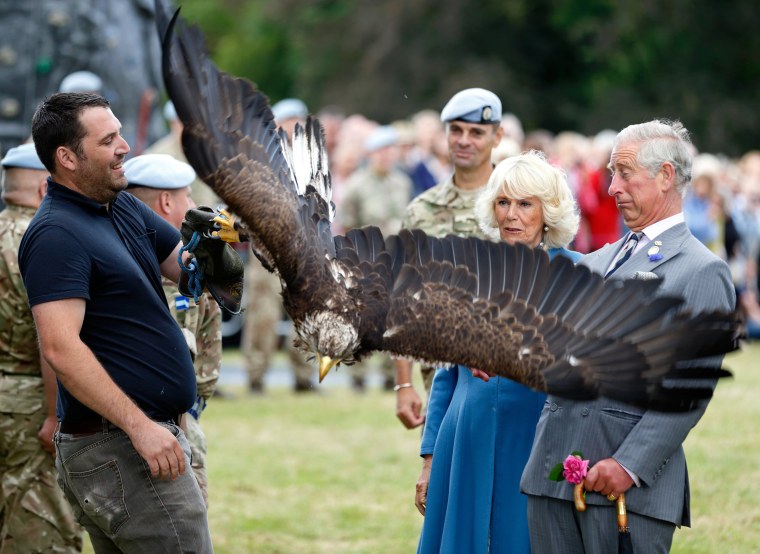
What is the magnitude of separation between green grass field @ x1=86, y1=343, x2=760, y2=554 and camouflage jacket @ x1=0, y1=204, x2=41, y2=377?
1.89 m

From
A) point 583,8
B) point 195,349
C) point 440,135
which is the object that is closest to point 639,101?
point 583,8

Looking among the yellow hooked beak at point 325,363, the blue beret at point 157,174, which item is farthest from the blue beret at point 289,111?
the yellow hooked beak at point 325,363

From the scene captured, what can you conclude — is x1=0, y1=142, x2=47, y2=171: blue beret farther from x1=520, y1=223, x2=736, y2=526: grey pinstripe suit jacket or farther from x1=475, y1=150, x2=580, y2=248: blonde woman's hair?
x1=520, y1=223, x2=736, y2=526: grey pinstripe suit jacket

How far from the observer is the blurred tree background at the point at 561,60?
95.1 feet

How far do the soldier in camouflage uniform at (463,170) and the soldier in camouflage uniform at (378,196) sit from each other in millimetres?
5493

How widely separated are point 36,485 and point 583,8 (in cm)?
2757

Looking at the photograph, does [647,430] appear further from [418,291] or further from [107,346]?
[107,346]

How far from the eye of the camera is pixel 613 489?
173 inches

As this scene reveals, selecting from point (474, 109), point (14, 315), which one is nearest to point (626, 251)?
point (474, 109)

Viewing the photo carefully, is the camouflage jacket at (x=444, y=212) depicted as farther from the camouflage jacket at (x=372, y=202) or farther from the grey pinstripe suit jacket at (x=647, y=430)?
the camouflage jacket at (x=372, y=202)

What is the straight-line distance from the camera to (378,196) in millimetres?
12562

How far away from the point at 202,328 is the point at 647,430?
2.43 m

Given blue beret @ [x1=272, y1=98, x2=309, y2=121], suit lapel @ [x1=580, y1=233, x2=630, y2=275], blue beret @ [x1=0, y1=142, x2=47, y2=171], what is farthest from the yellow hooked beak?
blue beret @ [x1=272, y1=98, x2=309, y2=121]

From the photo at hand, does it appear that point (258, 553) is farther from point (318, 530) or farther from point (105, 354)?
point (105, 354)
